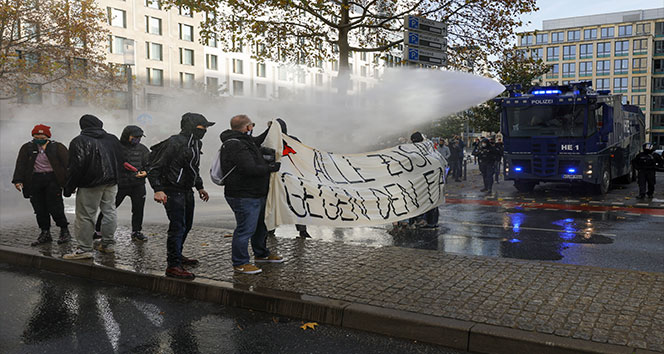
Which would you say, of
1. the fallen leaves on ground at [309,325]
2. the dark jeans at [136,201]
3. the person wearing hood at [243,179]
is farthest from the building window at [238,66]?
the fallen leaves on ground at [309,325]

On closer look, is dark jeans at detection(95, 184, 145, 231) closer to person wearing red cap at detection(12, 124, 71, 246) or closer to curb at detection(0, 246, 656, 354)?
person wearing red cap at detection(12, 124, 71, 246)

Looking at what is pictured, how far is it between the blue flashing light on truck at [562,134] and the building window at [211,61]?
46.3 meters

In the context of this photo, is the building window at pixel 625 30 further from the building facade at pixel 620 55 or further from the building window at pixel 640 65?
the building window at pixel 640 65

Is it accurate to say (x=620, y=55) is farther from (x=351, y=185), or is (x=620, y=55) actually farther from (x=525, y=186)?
(x=351, y=185)

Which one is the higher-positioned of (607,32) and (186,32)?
(607,32)

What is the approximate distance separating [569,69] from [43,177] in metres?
94.0

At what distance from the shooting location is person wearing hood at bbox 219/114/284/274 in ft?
18.0

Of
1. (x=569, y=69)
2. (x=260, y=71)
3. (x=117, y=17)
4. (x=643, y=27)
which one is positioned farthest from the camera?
(x=569, y=69)

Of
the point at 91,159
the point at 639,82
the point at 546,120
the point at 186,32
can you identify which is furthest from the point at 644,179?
the point at 639,82

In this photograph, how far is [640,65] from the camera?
269 feet

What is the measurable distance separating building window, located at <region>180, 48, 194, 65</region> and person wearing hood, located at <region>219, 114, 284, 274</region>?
52737 millimetres

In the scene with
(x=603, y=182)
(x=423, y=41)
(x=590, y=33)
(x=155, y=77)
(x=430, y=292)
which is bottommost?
(x=430, y=292)

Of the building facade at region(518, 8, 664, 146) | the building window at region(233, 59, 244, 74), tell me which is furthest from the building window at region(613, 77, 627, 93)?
the building window at region(233, 59, 244, 74)

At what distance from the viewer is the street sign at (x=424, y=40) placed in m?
9.98
